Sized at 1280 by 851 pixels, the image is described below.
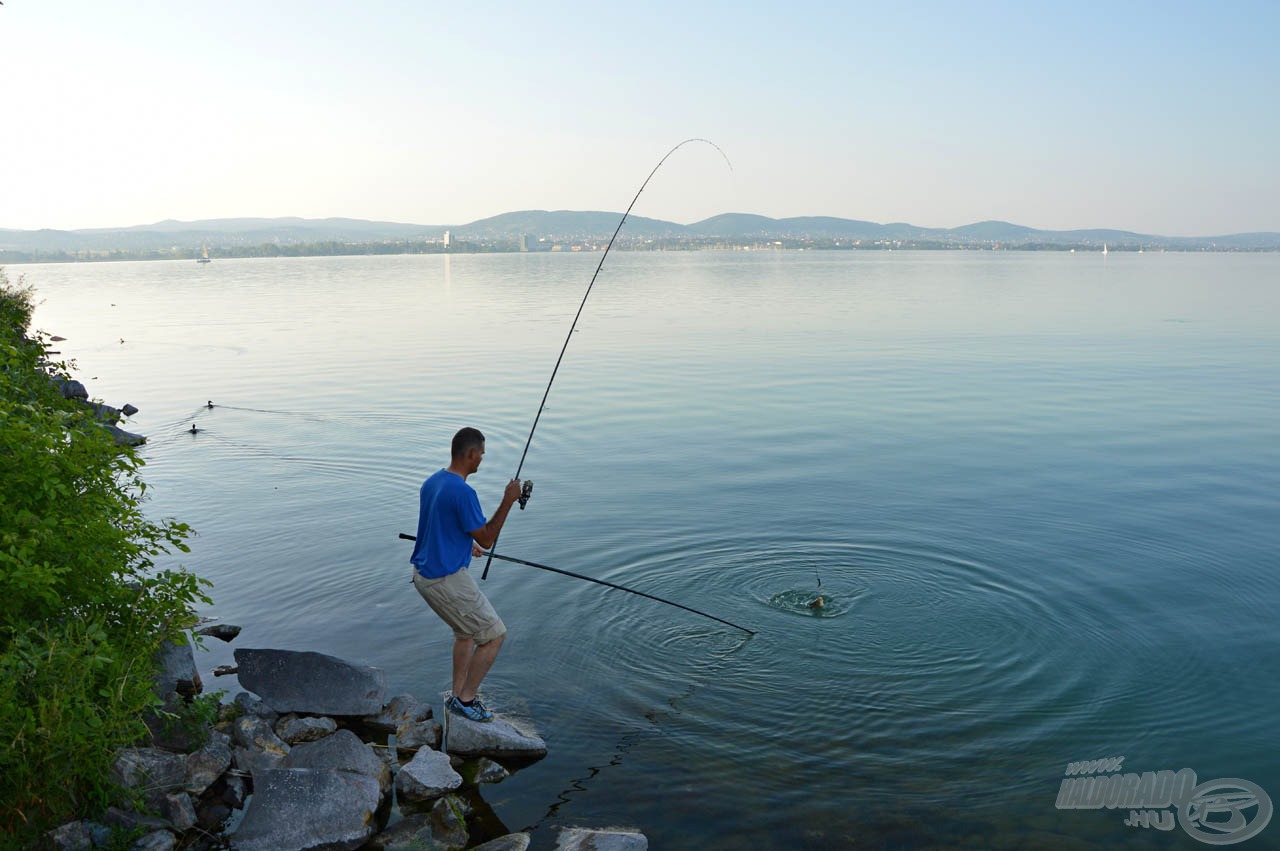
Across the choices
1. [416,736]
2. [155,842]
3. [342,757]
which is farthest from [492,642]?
[155,842]

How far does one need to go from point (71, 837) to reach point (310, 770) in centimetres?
138

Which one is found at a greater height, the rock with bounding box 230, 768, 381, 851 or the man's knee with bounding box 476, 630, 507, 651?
the man's knee with bounding box 476, 630, 507, 651

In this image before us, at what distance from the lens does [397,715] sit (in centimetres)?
771

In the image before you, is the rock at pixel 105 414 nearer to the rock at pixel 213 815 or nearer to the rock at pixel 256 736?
the rock at pixel 256 736

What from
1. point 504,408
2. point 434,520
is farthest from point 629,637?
point 504,408

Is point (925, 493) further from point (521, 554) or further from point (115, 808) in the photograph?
point (115, 808)

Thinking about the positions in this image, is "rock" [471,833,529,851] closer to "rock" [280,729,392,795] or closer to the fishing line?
the fishing line

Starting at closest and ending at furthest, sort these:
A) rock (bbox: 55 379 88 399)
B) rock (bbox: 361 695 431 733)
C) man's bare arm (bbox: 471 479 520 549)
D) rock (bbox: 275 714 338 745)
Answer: man's bare arm (bbox: 471 479 520 549), rock (bbox: 275 714 338 745), rock (bbox: 361 695 431 733), rock (bbox: 55 379 88 399)

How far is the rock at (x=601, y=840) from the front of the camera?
609 centimetres

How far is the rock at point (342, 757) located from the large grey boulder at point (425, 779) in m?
0.14

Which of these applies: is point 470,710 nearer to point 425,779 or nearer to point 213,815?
point 425,779

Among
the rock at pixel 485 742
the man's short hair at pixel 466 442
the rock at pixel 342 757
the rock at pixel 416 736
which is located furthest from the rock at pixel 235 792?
the man's short hair at pixel 466 442

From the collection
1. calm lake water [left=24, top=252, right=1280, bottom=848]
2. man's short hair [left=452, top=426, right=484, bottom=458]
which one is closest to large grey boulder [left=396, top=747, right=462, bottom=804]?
calm lake water [left=24, top=252, right=1280, bottom=848]

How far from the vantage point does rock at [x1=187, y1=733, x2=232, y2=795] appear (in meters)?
6.55
